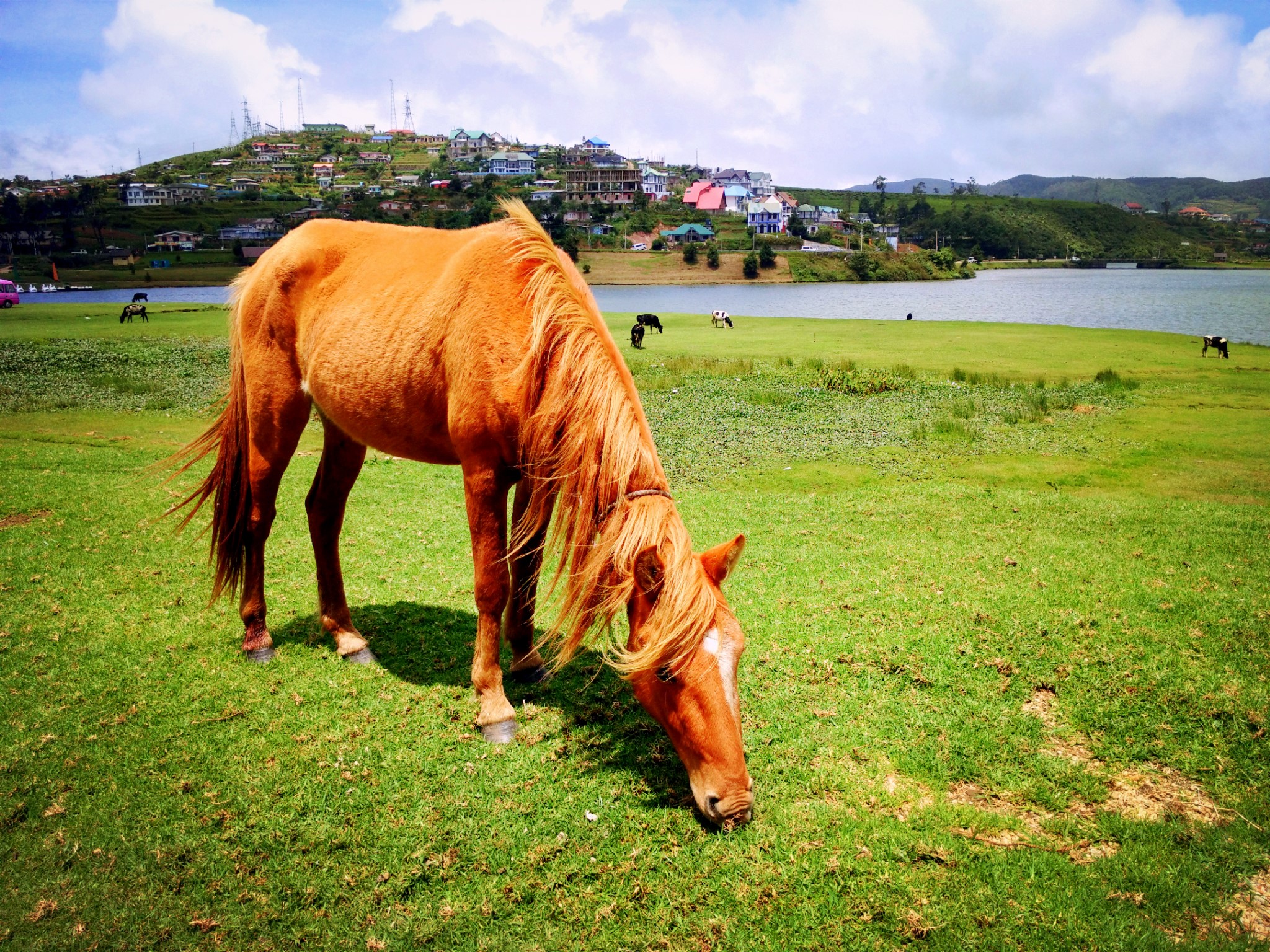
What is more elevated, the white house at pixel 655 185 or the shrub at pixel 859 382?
the white house at pixel 655 185

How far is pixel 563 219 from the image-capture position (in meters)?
Result: 117

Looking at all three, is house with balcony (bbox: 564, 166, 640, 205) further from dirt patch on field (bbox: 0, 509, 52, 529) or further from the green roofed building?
dirt patch on field (bbox: 0, 509, 52, 529)

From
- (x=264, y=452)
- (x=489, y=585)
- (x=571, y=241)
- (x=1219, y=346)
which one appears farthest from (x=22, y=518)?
(x=571, y=241)

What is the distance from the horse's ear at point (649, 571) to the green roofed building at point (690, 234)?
113 metres

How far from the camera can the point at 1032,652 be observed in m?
5.03

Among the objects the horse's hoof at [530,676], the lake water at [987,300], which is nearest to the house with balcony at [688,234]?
the lake water at [987,300]

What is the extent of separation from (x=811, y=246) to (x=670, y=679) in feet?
400

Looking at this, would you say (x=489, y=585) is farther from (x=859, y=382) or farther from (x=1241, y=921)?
(x=859, y=382)

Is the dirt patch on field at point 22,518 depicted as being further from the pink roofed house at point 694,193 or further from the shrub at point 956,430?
the pink roofed house at point 694,193

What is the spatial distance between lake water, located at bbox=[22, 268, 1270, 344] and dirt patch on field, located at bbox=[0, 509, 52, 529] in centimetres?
4094

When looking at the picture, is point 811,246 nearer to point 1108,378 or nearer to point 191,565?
point 1108,378

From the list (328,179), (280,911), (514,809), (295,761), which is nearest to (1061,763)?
(514,809)

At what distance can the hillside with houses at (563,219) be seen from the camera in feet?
305

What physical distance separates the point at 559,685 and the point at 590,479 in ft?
6.19
